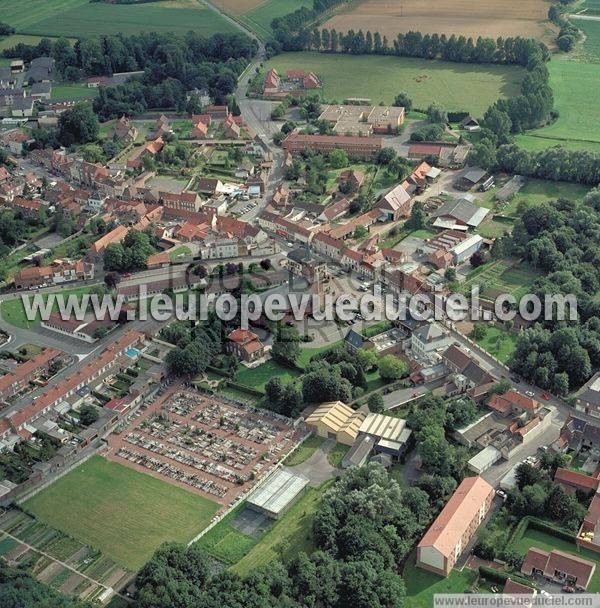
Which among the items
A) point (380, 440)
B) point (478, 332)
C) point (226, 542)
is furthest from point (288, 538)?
point (478, 332)

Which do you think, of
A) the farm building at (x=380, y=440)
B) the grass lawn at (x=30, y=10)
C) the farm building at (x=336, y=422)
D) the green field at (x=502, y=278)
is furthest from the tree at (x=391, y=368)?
the grass lawn at (x=30, y=10)

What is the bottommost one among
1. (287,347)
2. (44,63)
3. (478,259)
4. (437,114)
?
(287,347)

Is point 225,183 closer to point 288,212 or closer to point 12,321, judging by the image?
point 288,212

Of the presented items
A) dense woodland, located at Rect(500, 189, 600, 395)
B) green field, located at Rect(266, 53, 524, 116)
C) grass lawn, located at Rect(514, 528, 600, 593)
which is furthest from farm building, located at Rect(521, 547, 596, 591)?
green field, located at Rect(266, 53, 524, 116)

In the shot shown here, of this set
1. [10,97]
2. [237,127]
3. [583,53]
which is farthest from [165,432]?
[583,53]

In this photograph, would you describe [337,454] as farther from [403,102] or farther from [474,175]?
[403,102]

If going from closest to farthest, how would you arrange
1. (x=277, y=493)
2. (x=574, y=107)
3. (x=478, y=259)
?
(x=277, y=493)
(x=478, y=259)
(x=574, y=107)

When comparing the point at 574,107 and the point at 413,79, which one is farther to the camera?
the point at 413,79
